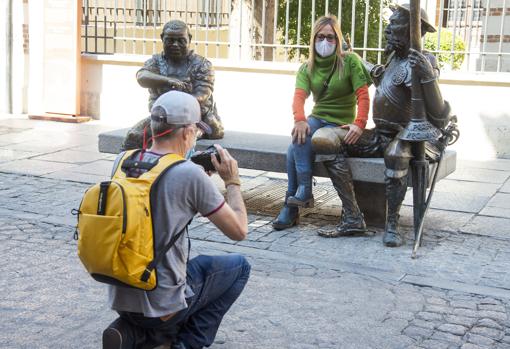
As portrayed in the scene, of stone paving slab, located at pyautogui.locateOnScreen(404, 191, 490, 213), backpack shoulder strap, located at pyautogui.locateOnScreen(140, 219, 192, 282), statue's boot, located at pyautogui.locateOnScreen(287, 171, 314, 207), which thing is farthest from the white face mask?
backpack shoulder strap, located at pyautogui.locateOnScreen(140, 219, 192, 282)

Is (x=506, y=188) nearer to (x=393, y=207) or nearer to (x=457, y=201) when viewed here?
(x=457, y=201)

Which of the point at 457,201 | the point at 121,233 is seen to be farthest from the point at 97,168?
the point at 121,233

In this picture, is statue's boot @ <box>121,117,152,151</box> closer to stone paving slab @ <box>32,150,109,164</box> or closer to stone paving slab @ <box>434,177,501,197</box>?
stone paving slab @ <box>32,150,109,164</box>

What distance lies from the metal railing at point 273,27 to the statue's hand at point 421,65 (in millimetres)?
4531

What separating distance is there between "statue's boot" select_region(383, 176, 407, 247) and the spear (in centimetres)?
12

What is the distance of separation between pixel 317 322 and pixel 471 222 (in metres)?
2.82

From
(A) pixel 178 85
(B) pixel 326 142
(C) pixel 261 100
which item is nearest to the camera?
(B) pixel 326 142

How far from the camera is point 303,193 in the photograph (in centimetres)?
652

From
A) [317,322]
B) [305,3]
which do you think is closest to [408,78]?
[317,322]

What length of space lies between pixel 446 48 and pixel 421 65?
26.8ft

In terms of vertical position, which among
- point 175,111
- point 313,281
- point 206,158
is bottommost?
point 313,281

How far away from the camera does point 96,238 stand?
3.34 metres

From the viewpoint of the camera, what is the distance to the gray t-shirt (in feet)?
11.4

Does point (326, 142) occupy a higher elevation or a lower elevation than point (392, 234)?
higher
